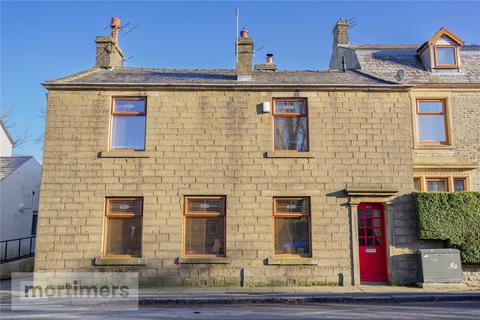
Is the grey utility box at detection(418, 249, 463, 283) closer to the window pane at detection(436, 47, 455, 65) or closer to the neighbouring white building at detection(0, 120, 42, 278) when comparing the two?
the window pane at detection(436, 47, 455, 65)

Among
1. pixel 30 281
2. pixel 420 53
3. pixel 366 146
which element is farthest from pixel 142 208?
pixel 420 53

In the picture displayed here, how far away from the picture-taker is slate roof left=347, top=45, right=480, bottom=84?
52.5ft

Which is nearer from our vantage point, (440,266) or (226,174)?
(440,266)

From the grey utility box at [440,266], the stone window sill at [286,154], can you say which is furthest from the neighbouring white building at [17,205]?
the grey utility box at [440,266]

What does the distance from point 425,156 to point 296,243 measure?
19.6 ft

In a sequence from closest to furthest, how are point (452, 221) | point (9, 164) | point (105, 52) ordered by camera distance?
point (452, 221) < point (105, 52) < point (9, 164)

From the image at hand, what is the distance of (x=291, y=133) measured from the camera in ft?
44.6

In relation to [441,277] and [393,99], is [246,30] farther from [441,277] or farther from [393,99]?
[441,277]

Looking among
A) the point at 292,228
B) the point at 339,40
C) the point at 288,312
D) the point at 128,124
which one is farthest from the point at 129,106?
the point at 339,40

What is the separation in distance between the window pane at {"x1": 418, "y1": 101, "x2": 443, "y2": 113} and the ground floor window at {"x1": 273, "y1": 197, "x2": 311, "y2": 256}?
20.1 feet

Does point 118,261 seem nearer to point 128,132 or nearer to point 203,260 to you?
point 203,260

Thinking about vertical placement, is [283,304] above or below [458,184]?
below

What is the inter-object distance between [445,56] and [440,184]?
5467 millimetres

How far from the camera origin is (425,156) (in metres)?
14.9
